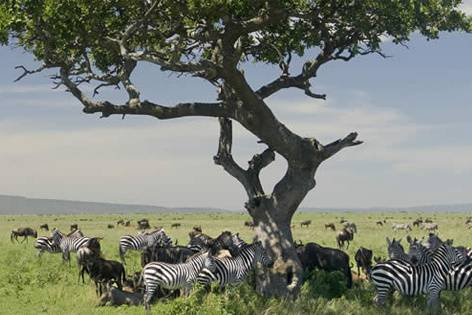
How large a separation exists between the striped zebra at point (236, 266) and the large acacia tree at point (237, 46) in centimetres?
60

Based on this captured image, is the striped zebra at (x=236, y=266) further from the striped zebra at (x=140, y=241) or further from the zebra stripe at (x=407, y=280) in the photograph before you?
the striped zebra at (x=140, y=241)

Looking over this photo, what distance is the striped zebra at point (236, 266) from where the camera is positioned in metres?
20.4

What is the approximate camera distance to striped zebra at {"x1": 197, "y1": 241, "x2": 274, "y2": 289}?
20391mm

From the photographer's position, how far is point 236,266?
2139 cm

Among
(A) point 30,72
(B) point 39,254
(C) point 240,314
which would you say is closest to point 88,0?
(A) point 30,72

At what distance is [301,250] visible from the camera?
25.3 metres

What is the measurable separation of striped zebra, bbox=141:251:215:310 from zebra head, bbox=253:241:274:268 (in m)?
1.74

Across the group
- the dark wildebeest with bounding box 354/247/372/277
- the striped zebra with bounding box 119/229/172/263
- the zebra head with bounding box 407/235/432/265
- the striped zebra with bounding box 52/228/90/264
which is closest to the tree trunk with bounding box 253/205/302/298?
the zebra head with bounding box 407/235/432/265

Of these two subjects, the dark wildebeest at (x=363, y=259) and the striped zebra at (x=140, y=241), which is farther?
the striped zebra at (x=140, y=241)

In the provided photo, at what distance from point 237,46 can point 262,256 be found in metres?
6.88

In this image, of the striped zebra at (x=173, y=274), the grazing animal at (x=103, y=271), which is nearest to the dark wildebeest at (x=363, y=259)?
the striped zebra at (x=173, y=274)

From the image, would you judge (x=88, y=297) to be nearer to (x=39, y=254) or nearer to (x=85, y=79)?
(x=85, y=79)

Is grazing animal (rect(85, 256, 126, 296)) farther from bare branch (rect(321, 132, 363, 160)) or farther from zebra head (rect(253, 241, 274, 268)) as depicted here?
bare branch (rect(321, 132, 363, 160))

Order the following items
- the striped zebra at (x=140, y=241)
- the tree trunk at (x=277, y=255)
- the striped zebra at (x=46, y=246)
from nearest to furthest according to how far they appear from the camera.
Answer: the tree trunk at (x=277, y=255) → the striped zebra at (x=46, y=246) → the striped zebra at (x=140, y=241)
